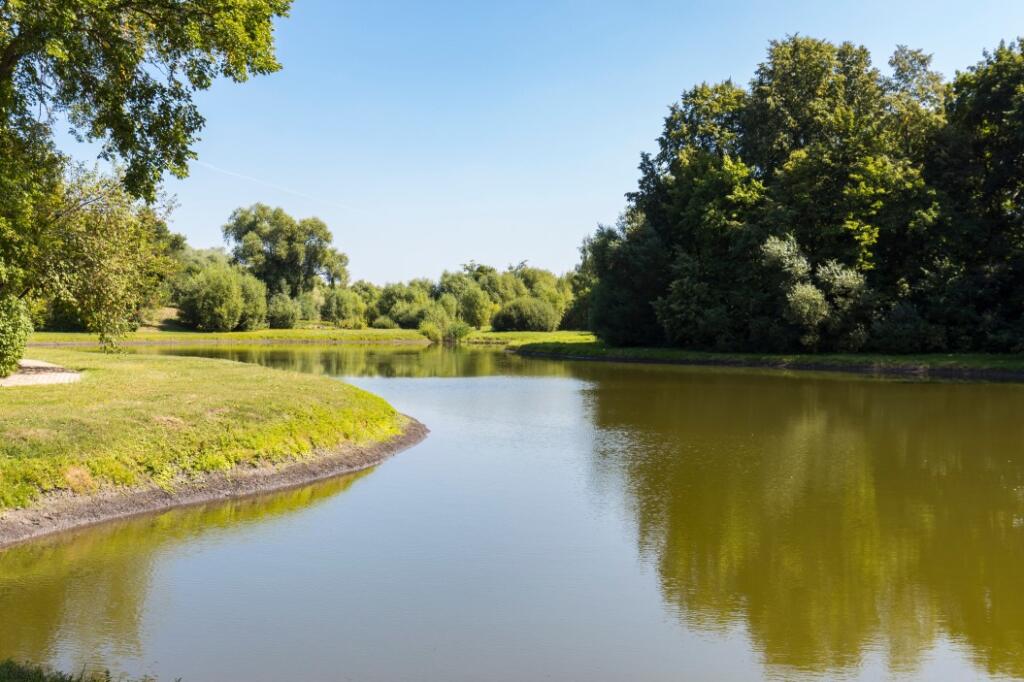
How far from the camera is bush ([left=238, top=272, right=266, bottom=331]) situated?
95.1 m

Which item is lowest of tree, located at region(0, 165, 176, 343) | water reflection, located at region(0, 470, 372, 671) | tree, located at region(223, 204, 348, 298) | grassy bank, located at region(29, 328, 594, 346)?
water reflection, located at region(0, 470, 372, 671)

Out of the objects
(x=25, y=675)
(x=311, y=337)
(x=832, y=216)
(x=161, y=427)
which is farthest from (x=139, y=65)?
(x=311, y=337)

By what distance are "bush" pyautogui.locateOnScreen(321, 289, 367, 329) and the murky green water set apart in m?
91.6

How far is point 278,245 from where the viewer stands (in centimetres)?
10525

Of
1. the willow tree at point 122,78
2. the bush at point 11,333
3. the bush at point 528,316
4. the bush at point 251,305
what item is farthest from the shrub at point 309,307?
the willow tree at point 122,78

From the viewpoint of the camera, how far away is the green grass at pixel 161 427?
41.7 ft

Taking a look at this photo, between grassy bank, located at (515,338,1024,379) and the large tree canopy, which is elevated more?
the large tree canopy

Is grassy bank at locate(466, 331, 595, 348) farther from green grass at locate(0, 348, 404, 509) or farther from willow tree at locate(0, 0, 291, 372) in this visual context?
willow tree at locate(0, 0, 291, 372)

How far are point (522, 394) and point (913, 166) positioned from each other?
3298 cm

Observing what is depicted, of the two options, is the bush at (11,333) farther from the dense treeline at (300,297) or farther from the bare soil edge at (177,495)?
the dense treeline at (300,297)

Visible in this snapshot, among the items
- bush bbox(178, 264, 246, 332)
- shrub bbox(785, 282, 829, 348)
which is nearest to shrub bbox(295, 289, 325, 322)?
bush bbox(178, 264, 246, 332)

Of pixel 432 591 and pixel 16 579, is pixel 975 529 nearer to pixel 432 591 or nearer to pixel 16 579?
pixel 432 591

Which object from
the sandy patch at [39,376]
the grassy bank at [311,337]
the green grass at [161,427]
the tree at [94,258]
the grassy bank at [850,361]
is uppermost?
the tree at [94,258]

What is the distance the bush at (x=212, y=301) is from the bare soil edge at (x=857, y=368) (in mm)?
50487
